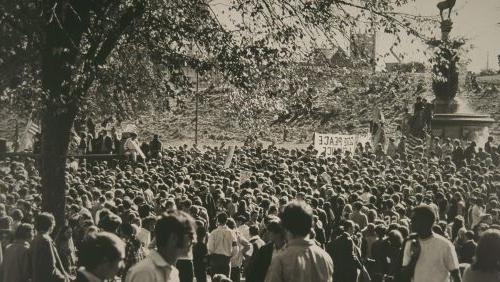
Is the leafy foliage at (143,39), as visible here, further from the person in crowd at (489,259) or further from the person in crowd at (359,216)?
the person in crowd at (489,259)

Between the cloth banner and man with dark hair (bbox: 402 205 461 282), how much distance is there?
1946cm

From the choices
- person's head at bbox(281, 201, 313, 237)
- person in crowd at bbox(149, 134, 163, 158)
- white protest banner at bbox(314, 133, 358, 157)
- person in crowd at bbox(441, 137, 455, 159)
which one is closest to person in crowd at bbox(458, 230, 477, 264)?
person's head at bbox(281, 201, 313, 237)

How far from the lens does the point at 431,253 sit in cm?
694

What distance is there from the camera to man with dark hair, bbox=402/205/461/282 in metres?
6.89

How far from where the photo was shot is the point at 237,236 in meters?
12.1

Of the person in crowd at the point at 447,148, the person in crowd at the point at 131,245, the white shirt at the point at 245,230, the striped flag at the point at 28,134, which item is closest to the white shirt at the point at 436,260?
the person in crowd at the point at 131,245

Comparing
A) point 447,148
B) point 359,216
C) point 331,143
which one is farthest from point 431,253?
point 447,148

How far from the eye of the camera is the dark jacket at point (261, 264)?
699 cm

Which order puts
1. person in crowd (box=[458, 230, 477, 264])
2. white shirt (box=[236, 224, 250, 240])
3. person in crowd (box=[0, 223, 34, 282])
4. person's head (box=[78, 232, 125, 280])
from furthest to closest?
white shirt (box=[236, 224, 250, 240]) < person in crowd (box=[458, 230, 477, 264]) < person in crowd (box=[0, 223, 34, 282]) < person's head (box=[78, 232, 125, 280])

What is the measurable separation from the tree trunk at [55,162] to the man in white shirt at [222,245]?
245 cm

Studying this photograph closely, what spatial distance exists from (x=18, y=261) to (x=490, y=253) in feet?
17.8

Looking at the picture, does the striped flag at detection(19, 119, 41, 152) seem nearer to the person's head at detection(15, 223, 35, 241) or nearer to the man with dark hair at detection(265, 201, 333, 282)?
the person's head at detection(15, 223, 35, 241)

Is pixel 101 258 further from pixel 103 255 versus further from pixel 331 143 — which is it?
pixel 331 143

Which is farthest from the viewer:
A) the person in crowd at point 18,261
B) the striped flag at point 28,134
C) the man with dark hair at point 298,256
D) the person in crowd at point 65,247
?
the striped flag at point 28,134
